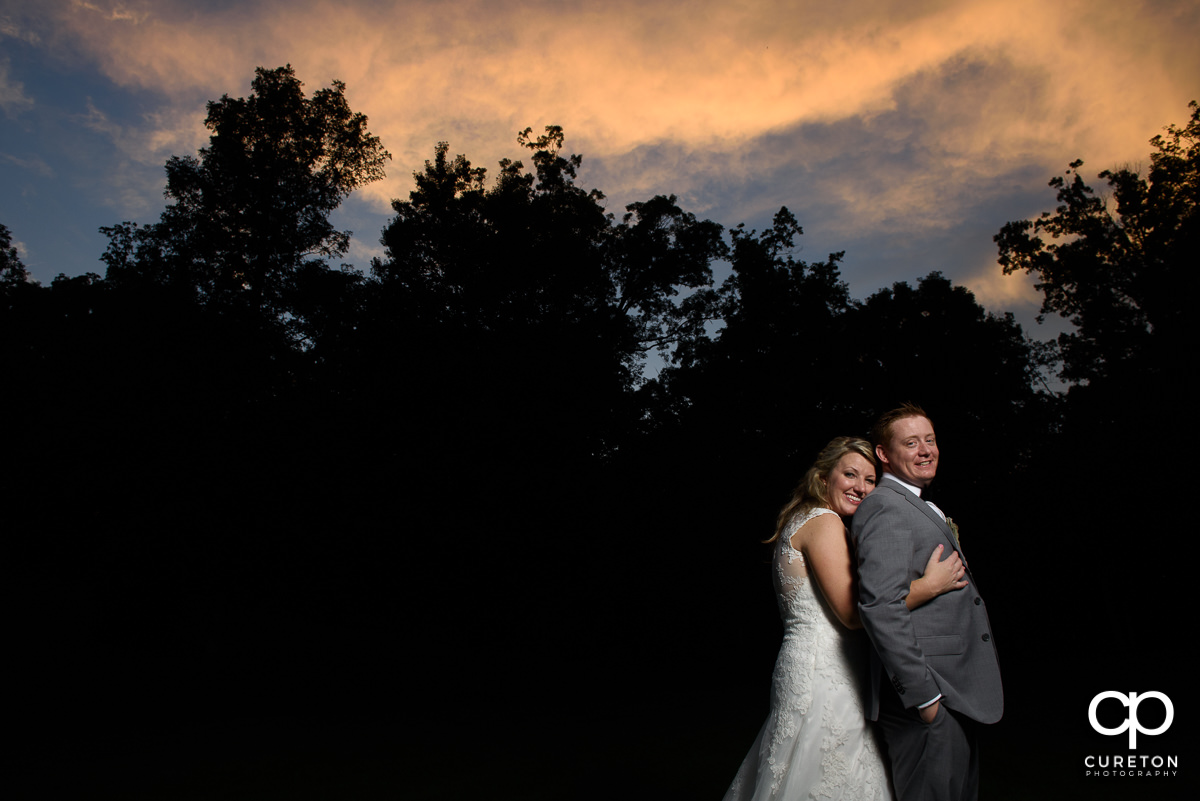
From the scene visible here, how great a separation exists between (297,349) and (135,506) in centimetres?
476

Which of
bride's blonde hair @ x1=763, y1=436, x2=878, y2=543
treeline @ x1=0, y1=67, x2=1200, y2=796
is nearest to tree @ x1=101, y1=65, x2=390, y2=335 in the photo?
treeline @ x1=0, y1=67, x2=1200, y2=796

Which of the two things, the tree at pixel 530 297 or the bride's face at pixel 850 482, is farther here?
the tree at pixel 530 297

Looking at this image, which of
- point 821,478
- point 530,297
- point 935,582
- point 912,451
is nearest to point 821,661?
point 935,582

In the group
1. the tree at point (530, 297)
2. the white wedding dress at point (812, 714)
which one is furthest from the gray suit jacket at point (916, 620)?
the tree at point (530, 297)

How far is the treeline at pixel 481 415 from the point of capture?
14750 mm

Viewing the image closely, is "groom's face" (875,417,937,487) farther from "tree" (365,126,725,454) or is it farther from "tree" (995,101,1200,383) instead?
"tree" (995,101,1200,383)

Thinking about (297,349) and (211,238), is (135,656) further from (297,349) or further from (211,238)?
(211,238)

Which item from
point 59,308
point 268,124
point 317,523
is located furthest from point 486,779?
point 268,124

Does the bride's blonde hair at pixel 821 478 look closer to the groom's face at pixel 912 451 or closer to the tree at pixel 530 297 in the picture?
the groom's face at pixel 912 451

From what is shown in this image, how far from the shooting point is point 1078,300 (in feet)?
64.1

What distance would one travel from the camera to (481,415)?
17.3m

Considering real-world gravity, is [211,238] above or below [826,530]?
above

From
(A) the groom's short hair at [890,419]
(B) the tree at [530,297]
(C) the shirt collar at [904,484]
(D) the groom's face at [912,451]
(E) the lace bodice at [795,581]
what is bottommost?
(E) the lace bodice at [795,581]

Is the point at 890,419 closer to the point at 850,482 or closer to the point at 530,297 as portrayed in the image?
the point at 850,482
